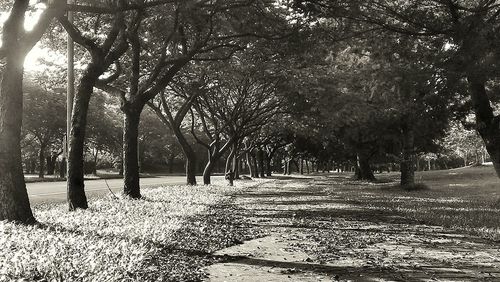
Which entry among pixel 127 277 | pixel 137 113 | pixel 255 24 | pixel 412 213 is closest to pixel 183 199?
pixel 137 113

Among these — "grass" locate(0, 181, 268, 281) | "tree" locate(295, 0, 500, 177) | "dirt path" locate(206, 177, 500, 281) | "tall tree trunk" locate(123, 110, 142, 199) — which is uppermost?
"tree" locate(295, 0, 500, 177)

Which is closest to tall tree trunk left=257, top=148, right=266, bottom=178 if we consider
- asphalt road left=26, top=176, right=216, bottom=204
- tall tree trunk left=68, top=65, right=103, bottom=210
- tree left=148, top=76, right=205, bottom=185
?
asphalt road left=26, top=176, right=216, bottom=204

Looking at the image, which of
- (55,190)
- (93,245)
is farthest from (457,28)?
(55,190)

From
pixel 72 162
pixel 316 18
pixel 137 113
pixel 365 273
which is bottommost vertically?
pixel 365 273

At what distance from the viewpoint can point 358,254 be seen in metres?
8.26

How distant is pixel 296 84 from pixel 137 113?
11527mm

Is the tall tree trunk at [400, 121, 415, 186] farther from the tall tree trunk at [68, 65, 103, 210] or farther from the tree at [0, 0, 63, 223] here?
the tree at [0, 0, 63, 223]

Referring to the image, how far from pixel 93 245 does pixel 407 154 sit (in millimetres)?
26776

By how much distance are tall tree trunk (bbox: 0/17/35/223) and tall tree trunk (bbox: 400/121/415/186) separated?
25.1 metres

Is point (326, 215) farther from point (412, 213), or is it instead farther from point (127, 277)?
point (127, 277)

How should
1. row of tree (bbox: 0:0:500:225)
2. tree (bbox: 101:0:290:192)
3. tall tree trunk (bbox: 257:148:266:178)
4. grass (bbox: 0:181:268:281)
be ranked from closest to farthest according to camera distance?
grass (bbox: 0:181:268:281)
row of tree (bbox: 0:0:500:225)
tree (bbox: 101:0:290:192)
tall tree trunk (bbox: 257:148:266:178)

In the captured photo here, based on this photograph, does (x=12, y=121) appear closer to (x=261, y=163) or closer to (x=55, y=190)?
(x=55, y=190)

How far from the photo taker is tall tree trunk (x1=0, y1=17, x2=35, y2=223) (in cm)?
905

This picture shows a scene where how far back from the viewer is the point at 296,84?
1038 inches
